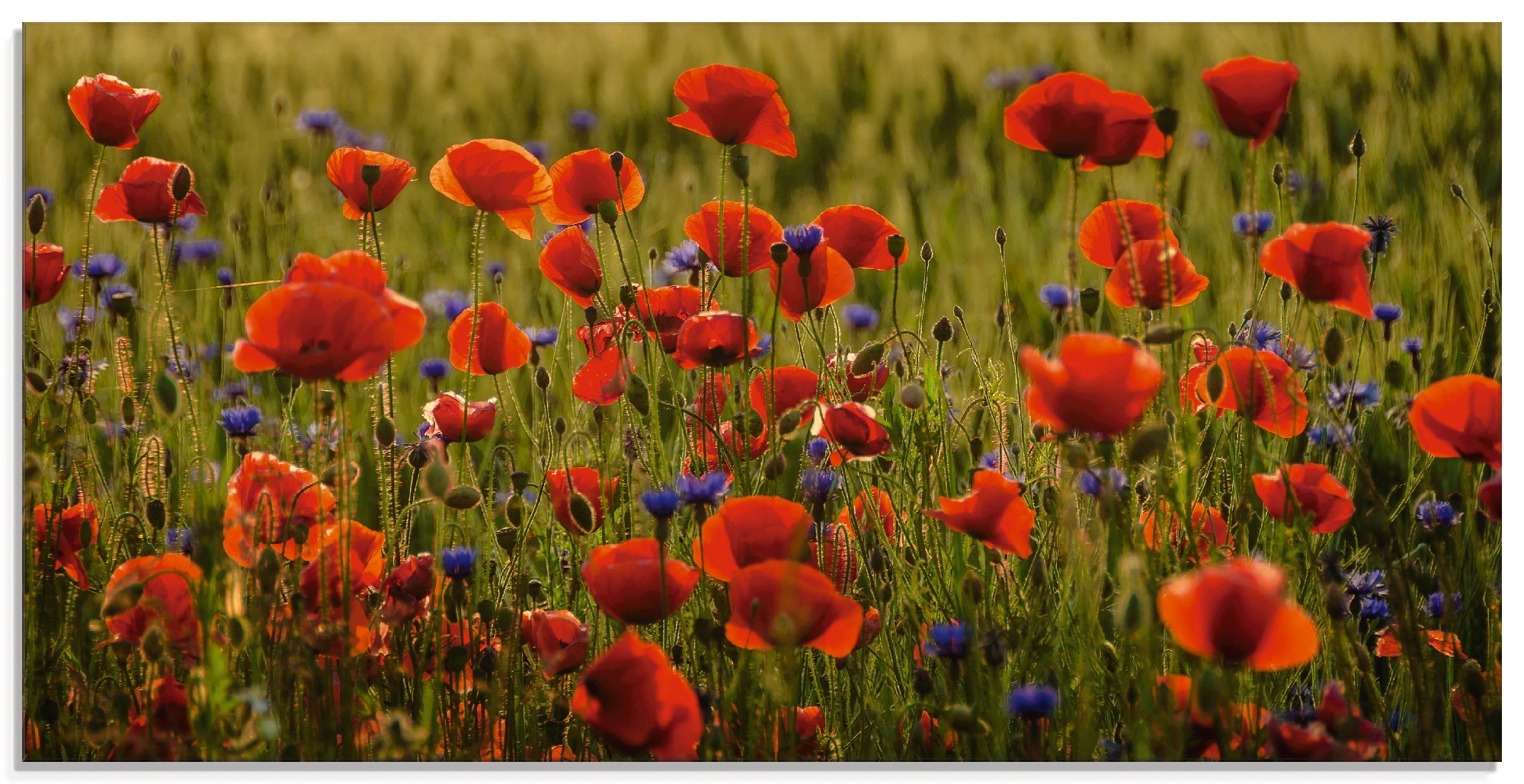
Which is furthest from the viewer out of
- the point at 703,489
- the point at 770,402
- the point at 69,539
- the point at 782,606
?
the point at 69,539

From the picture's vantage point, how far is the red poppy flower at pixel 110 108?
4.79 ft

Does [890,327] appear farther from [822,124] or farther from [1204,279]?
[1204,279]

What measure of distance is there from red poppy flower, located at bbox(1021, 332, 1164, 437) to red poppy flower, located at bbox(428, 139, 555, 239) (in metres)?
0.58

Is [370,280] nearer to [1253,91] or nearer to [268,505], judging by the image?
[268,505]

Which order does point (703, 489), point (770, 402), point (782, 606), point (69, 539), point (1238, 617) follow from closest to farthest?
point (1238, 617) < point (782, 606) < point (703, 489) < point (770, 402) < point (69, 539)

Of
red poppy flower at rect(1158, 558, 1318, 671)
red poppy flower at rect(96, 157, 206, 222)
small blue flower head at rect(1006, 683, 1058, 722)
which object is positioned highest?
red poppy flower at rect(96, 157, 206, 222)

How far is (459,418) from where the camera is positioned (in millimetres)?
1421

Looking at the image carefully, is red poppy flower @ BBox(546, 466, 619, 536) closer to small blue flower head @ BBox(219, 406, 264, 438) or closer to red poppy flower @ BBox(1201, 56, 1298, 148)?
small blue flower head @ BBox(219, 406, 264, 438)

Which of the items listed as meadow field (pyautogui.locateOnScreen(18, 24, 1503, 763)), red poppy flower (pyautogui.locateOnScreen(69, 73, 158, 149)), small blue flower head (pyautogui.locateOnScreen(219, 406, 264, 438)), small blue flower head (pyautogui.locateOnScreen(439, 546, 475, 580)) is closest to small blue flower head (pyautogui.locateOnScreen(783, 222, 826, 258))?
meadow field (pyautogui.locateOnScreen(18, 24, 1503, 763))

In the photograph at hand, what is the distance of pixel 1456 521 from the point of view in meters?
1.49

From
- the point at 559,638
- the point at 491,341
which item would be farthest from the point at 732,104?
the point at 559,638

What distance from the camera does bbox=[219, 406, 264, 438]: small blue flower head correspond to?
1.44 m

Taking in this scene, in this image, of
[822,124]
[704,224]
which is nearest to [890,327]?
[822,124]

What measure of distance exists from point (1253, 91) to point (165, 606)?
1.13 meters
